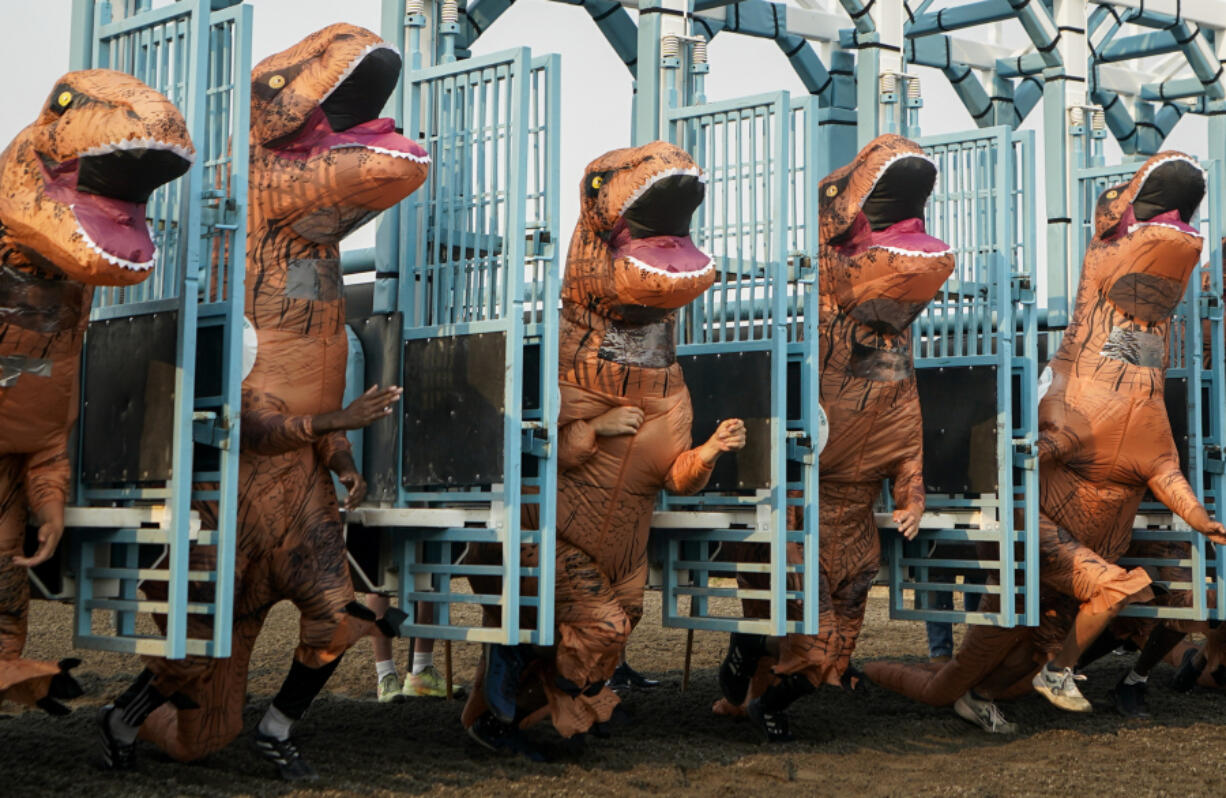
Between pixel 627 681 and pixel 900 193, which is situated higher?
pixel 900 193

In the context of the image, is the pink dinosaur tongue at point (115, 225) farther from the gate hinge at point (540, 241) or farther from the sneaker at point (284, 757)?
the sneaker at point (284, 757)

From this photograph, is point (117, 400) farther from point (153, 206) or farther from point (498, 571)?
point (498, 571)

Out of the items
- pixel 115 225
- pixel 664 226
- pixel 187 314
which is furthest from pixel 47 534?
pixel 664 226

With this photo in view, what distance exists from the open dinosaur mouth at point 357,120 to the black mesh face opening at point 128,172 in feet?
3.06

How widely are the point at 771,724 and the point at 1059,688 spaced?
188 centimetres

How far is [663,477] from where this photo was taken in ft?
23.1

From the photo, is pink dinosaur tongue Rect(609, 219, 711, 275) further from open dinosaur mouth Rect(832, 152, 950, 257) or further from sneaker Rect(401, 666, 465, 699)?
sneaker Rect(401, 666, 465, 699)

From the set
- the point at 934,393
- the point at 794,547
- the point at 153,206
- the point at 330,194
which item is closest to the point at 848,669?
the point at 794,547

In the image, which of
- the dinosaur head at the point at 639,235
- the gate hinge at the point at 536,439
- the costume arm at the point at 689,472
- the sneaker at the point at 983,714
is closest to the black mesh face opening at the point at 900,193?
the dinosaur head at the point at 639,235

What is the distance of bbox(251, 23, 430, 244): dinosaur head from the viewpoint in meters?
6.23

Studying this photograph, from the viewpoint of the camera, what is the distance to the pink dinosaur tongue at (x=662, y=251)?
6801 millimetres

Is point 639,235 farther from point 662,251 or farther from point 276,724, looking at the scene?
point 276,724

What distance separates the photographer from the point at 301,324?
6262mm

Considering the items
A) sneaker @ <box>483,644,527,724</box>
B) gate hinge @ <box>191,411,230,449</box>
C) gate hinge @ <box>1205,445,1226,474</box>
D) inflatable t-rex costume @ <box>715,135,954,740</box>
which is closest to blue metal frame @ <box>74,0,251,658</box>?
gate hinge @ <box>191,411,230,449</box>
